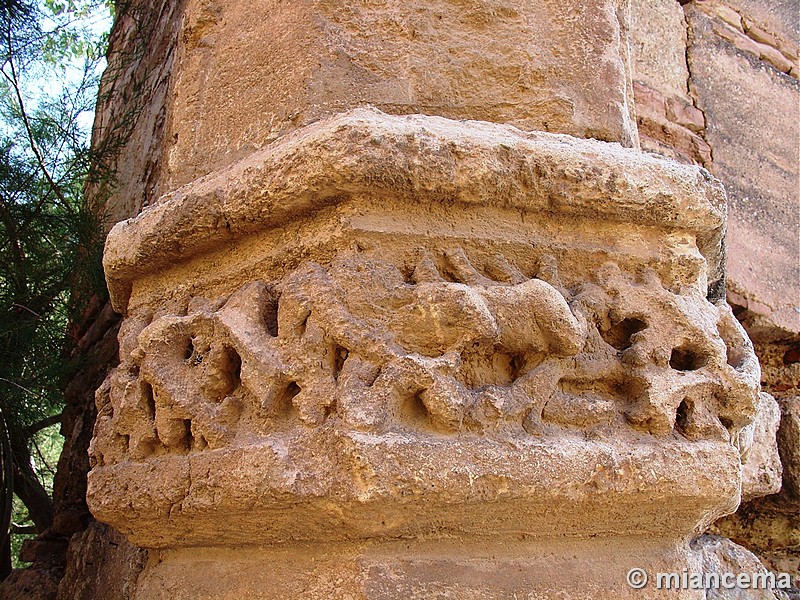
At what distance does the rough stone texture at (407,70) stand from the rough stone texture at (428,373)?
0.47 feet

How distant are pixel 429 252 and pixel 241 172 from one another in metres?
0.34

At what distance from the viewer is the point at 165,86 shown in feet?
7.17

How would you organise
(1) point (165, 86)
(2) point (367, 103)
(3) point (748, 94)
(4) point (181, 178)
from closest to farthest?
1. (2) point (367, 103)
2. (4) point (181, 178)
3. (1) point (165, 86)
4. (3) point (748, 94)

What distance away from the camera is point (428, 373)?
1.04 meters

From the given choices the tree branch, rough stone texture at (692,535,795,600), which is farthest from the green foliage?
rough stone texture at (692,535,795,600)

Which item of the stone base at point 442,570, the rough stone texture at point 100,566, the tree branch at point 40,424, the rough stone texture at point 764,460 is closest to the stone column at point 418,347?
the stone base at point 442,570

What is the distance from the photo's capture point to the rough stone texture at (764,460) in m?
1.87

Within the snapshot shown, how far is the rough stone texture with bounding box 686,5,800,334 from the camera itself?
234cm

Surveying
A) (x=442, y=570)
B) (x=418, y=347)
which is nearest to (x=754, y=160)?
(x=418, y=347)

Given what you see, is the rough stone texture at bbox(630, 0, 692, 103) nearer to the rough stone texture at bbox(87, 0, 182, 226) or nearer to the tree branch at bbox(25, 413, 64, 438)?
the rough stone texture at bbox(87, 0, 182, 226)

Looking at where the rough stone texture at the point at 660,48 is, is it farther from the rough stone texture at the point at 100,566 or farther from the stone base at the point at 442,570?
the rough stone texture at the point at 100,566

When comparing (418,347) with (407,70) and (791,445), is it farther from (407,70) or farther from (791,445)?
(791,445)

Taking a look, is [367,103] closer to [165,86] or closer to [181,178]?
[181,178]

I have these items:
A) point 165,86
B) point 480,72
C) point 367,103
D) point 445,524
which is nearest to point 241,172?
point 367,103
